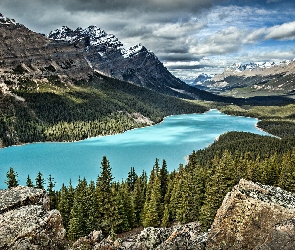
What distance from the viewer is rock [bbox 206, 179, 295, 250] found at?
18.3 m

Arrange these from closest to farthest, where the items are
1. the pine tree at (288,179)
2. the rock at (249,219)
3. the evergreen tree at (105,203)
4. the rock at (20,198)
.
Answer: the rock at (249,219), the rock at (20,198), the evergreen tree at (105,203), the pine tree at (288,179)

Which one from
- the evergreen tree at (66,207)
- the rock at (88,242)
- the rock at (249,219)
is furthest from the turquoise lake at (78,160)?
the rock at (249,219)

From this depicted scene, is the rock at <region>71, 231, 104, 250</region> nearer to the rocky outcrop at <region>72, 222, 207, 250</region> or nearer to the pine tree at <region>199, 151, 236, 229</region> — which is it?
the rocky outcrop at <region>72, 222, 207, 250</region>

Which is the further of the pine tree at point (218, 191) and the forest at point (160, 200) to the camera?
the forest at point (160, 200)

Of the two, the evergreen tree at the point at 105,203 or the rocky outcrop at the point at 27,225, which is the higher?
the rocky outcrop at the point at 27,225

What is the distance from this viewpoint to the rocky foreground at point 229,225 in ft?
59.2

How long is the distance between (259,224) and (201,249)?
15.0 ft

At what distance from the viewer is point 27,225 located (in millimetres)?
21641

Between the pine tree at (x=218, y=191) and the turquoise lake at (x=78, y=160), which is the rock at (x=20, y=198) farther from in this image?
the turquoise lake at (x=78, y=160)

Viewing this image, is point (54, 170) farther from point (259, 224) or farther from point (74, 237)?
point (259, 224)

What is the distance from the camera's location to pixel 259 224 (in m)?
18.6

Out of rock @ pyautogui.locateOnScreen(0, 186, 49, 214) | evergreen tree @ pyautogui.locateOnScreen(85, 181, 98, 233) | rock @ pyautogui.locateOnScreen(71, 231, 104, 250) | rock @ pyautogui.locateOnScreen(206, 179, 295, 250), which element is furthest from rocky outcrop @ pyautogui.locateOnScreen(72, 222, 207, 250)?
evergreen tree @ pyautogui.locateOnScreen(85, 181, 98, 233)

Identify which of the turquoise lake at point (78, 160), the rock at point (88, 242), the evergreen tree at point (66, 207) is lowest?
the turquoise lake at point (78, 160)

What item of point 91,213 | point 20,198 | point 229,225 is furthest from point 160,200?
point 229,225
